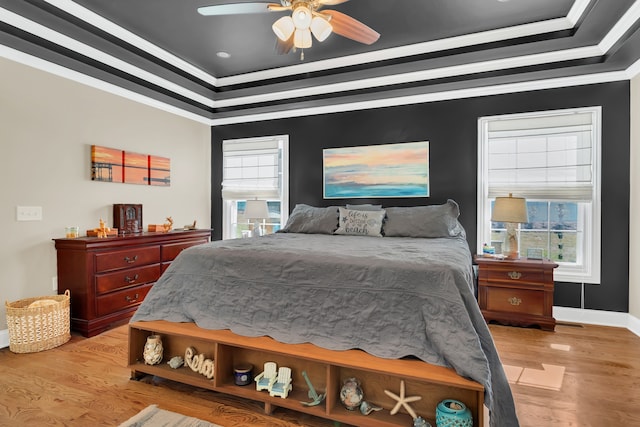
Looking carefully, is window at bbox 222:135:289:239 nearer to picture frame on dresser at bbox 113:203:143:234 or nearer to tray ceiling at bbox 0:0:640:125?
tray ceiling at bbox 0:0:640:125

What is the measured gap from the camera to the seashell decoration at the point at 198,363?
2072 mm

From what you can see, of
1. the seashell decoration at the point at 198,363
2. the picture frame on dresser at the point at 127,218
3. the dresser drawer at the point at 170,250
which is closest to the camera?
the seashell decoration at the point at 198,363

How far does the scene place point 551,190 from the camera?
11.6 feet

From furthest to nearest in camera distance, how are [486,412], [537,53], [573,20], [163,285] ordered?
1. [537,53]
2. [573,20]
3. [163,285]
4. [486,412]

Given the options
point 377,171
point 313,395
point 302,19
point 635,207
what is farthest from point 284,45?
point 635,207

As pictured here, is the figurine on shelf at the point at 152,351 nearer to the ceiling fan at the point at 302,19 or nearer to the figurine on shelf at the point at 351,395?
the figurine on shelf at the point at 351,395

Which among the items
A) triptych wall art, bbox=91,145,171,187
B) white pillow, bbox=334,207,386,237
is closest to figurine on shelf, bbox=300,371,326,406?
white pillow, bbox=334,207,386,237

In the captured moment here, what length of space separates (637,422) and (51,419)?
3.04m

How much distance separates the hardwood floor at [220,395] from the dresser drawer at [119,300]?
0.34 metres

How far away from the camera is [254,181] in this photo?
4926 millimetres

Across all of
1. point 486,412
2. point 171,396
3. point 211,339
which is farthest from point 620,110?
point 171,396

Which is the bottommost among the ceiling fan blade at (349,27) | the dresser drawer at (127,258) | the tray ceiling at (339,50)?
the dresser drawer at (127,258)

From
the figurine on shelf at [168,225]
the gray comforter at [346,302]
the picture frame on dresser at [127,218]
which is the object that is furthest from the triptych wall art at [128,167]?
the gray comforter at [346,302]

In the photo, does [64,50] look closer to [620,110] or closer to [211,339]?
[211,339]
